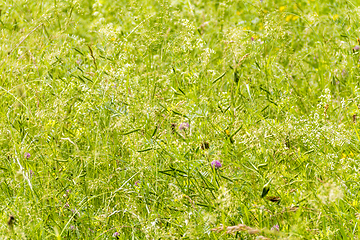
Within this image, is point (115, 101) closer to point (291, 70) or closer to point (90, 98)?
point (90, 98)

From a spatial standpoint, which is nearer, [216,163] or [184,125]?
[216,163]

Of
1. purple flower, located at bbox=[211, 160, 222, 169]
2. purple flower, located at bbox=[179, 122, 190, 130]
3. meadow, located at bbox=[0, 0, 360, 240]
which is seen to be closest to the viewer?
meadow, located at bbox=[0, 0, 360, 240]

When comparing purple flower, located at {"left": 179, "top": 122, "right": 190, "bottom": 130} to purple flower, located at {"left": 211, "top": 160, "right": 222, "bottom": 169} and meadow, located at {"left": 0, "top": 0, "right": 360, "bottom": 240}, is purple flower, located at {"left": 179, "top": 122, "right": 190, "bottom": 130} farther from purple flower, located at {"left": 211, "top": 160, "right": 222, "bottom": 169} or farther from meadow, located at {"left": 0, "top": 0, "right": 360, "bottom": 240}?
purple flower, located at {"left": 211, "top": 160, "right": 222, "bottom": 169}

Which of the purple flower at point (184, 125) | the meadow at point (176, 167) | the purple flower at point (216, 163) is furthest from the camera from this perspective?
the purple flower at point (184, 125)

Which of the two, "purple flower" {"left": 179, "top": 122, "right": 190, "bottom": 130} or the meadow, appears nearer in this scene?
the meadow

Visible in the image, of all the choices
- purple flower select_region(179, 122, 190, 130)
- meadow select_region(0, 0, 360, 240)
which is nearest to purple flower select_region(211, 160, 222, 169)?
meadow select_region(0, 0, 360, 240)

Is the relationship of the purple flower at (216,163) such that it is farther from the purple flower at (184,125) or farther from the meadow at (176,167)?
the purple flower at (184,125)

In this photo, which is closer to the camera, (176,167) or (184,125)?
(176,167)

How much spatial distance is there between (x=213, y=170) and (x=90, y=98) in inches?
33.1

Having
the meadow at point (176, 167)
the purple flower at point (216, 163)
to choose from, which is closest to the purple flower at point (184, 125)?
the meadow at point (176, 167)

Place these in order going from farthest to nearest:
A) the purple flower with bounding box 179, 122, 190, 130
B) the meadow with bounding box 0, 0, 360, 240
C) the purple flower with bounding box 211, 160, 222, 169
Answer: the purple flower with bounding box 179, 122, 190, 130
the purple flower with bounding box 211, 160, 222, 169
the meadow with bounding box 0, 0, 360, 240

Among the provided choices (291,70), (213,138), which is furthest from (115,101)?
(291,70)

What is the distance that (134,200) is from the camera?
1.87m

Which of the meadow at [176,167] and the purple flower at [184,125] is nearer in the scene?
the meadow at [176,167]
